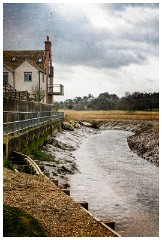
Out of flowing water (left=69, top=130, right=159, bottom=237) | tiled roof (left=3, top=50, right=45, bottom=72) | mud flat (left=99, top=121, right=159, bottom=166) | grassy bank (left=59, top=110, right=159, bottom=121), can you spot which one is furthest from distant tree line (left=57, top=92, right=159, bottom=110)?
mud flat (left=99, top=121, right=159, bottom=166)

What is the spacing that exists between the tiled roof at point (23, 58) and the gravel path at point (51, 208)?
3054 mm

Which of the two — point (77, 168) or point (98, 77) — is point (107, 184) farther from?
point (98, 77)

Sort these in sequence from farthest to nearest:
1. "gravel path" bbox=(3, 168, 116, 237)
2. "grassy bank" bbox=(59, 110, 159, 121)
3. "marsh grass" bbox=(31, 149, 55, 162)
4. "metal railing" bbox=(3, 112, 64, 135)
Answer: "marsh grass" bbox=(31, 149, 55, 162)
"metal railing" bbox=(3, 112, 64, 135)
"grassy bank" bbox=(59, 110, 159, 121)
"gravel path" bbox=(3, 168, 116, 237)

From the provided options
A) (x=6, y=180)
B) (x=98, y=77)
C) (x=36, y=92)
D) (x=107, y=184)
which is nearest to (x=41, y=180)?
(x=6, y=180)

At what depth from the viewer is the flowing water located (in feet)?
32.5

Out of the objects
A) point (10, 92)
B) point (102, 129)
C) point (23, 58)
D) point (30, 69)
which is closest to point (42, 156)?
point (10, 92)

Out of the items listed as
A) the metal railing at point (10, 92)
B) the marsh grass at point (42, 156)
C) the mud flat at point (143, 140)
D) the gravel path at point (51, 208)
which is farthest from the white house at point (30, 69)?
the mud flat at point (143, 140)

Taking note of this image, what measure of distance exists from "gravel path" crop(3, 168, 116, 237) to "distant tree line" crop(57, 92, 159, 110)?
9.40 feet

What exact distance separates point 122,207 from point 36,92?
807 centimetres

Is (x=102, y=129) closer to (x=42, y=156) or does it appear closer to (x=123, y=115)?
(x=42, y=156)

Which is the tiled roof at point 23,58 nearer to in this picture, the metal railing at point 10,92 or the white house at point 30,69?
the white house at point 30,69

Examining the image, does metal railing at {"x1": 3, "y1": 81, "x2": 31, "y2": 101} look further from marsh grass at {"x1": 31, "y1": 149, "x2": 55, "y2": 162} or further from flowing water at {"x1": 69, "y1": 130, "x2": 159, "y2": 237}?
flowing water at {"x1": 69, "y1": 130, "x2": 159, "y2": 237}

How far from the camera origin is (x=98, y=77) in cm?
1088

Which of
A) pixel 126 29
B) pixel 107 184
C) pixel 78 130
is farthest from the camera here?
pixel 78 130
